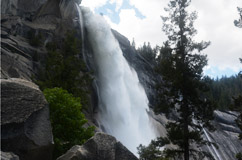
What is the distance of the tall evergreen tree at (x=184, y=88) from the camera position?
706 inches

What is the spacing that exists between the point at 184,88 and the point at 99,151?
11.3 metres

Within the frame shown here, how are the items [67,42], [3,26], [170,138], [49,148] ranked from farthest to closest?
[3,26]
[67,42]
[170,138]
[49,148]

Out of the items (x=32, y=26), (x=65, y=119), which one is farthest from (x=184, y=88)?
(x=32, y=26)

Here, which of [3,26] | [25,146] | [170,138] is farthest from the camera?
[3,26]

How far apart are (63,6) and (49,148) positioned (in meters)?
35.4

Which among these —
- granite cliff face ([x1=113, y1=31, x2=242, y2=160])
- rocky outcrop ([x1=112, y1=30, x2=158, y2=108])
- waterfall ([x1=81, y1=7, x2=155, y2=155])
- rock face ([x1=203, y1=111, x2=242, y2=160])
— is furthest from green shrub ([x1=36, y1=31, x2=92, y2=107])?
rock face ([x1=203, y1=111, x2=242, y2=160])

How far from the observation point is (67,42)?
28.3 meters

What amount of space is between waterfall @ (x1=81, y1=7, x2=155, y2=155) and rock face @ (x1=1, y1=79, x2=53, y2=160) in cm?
2605

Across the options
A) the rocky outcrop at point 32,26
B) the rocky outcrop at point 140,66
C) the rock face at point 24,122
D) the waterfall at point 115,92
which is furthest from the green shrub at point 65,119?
the rocky outcrop at point 140,66

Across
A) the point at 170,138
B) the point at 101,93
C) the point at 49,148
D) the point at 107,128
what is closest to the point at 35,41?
the point at 101,93

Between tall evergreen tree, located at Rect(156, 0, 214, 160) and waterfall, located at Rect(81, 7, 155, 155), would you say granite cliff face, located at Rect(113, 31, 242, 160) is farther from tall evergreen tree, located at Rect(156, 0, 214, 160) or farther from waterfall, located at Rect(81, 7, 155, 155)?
tall evergreen tree, located at Rect(156, 0, 214, 160)

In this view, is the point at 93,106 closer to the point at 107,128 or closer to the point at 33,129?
the point at 107,128

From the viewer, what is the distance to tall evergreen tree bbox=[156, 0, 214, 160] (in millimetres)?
17938

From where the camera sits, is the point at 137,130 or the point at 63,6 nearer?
the point at 137,130
